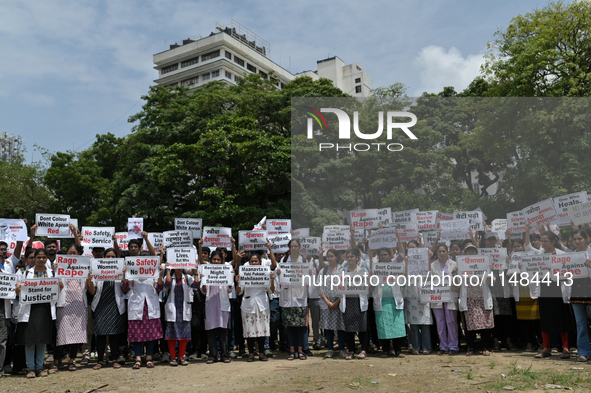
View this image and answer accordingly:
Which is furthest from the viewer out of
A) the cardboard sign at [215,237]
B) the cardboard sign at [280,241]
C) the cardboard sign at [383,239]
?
the cardboard sign at [280,241]

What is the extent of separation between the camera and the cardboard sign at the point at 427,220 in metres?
10.6

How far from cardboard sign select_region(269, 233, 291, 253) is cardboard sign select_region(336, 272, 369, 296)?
7.01 ft

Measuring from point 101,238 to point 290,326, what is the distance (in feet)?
12.8

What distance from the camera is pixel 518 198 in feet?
53.1

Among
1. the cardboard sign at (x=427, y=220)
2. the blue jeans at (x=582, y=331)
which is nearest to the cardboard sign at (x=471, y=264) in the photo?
the blue jeans at (x=582, y=331)

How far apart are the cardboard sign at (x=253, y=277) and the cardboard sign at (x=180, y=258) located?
0.82 metres

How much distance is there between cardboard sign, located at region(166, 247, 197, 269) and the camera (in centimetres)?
754

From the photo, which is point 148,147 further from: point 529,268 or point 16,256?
point 529,268

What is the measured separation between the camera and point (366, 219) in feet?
34.2

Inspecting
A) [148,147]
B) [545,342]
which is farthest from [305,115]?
[545,342]

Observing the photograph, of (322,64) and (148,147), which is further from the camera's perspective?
(322,64)

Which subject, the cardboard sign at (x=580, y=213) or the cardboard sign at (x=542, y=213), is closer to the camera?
the cardboard sign at (x=580, y=213)

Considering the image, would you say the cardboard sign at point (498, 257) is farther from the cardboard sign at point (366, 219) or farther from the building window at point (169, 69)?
the building window at point (169, 69)

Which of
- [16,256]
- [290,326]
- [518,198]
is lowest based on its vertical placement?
[290,326]
